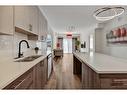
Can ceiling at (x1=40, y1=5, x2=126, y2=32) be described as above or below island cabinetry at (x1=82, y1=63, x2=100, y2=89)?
above

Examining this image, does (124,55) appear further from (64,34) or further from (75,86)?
(64,34)

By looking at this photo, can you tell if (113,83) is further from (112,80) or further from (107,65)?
(107,65)

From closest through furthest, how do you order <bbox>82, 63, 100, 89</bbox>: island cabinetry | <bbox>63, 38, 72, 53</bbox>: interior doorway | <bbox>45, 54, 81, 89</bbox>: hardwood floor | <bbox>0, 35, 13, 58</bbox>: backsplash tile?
<bbox>82, 63, 100, 89</bbox>: island cabinetry < <bbox>0, 35, 13, 58</bbox>: backsplash tile < <bbox>45, 54, 81, 89</bbox>: hardwood floor < <bbox>63, 38, 72, 53</bbox>: interior doorway

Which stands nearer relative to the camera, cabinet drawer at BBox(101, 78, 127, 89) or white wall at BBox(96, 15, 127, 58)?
cabinet drawer at BBox(101, 78, 127, 89)

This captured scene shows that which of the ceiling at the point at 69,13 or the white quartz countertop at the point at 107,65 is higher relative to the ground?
the ceiling at the point at 69,13

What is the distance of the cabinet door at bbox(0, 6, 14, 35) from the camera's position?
196 cm

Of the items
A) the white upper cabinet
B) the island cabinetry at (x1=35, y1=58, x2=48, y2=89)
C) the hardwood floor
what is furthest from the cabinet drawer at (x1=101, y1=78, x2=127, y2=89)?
the hardwood floor

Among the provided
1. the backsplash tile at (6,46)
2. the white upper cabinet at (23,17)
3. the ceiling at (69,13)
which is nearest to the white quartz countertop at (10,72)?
→ the backsplash tile at (6,46)

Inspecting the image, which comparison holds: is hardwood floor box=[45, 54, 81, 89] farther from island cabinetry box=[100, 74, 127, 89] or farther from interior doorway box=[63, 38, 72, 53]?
interior doorway box=[63, 38, 72, 53]

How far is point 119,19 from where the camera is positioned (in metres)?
6.45

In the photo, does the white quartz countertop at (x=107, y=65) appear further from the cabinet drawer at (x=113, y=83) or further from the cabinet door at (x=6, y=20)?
the cabinet door at (x=6, y=20)

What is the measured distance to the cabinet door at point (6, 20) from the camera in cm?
196
